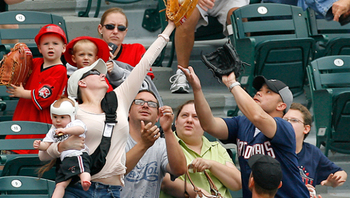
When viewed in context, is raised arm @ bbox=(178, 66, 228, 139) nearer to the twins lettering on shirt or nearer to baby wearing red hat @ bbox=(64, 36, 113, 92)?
the twins lettering on shirt

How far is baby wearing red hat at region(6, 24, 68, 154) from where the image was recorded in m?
3.58

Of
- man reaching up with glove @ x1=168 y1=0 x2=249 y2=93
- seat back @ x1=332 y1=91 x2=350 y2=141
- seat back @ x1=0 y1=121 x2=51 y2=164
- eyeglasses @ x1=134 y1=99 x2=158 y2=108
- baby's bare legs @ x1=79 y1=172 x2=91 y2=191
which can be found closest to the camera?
baby's bare legs @ x1=79 y1=172 x2=91 y2=191

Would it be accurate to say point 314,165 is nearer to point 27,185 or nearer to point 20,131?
point 27,185

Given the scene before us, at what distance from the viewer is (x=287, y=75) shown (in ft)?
14.8

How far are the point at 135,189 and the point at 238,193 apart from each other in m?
1.01

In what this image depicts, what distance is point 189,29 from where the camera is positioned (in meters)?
4.62

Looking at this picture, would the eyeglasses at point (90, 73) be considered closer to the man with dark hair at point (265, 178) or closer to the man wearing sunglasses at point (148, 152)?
the man wearing sunglasses at point (148, 152)

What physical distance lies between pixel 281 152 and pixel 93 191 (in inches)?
47.3

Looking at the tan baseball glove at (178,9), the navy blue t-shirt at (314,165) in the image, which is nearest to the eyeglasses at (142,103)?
the tan baseball glove at (178,9)

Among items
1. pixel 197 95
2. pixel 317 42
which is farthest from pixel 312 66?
pixel 197 95

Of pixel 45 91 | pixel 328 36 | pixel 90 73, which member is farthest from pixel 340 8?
pixel 45 91

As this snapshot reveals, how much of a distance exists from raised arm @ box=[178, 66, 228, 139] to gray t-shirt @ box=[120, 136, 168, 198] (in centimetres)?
36

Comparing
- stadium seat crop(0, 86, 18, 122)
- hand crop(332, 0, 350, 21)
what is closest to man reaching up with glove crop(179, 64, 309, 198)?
hand crop(332, 0, 350, 21)

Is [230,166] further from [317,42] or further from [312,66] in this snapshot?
[317,42]
